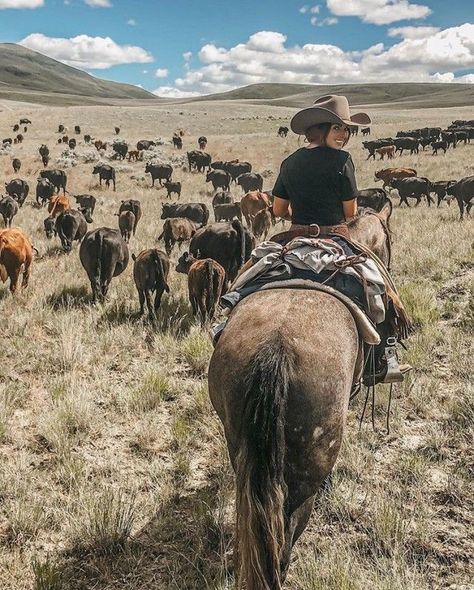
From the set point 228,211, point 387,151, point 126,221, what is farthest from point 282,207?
point 387,151

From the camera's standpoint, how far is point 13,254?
934 centimetres

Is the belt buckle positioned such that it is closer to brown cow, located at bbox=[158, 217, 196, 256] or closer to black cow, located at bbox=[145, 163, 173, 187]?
brown cow, located at bbox=[158, 217, 196, 256]

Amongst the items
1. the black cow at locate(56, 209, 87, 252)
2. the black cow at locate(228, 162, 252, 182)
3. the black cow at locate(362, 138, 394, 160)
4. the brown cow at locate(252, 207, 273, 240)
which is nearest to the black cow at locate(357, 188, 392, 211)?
the brown cow at locate(252, 207, 273, 240)

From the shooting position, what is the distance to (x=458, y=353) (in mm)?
6648

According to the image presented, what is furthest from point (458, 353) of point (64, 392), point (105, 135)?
point (105, 135)

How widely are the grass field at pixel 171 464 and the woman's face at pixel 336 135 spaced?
2.90 m

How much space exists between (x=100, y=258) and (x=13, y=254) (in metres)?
1.63

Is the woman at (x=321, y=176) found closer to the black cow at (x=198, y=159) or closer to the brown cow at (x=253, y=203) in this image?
the brown cow at (x=253, y=203)

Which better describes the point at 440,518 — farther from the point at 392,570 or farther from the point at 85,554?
the point at 85,554

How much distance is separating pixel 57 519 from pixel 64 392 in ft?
7.14

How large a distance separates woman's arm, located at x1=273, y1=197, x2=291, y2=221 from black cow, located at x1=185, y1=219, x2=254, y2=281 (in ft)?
18.3

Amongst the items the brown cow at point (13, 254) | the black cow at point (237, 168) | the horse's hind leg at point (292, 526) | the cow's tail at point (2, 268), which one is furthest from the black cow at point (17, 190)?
the horse's hind leg at point (292, 526)

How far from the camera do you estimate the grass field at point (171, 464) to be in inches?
140

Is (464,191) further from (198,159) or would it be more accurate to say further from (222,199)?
(198,159)
